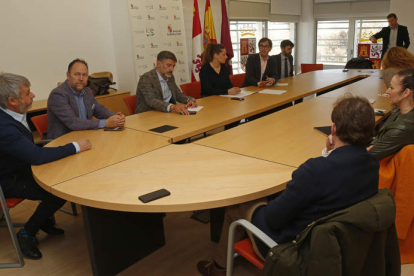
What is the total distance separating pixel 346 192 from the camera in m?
1.26

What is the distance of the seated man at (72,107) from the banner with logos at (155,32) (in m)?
2.59

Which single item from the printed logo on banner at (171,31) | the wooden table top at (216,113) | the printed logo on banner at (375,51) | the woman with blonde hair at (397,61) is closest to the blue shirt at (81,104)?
the wooden table top at (216,113)

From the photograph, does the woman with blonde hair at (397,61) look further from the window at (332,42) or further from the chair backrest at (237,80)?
the window at (332,42)

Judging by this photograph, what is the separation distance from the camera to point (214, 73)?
426 cm

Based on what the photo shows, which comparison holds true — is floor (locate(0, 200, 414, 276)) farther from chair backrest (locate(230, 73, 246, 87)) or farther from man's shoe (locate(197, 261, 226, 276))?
chair backrest (locate(230, 73, 246, 87))

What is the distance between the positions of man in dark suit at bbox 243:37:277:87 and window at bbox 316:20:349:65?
551 centimetres

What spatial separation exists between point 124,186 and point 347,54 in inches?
359

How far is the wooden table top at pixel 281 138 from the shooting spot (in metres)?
2.06

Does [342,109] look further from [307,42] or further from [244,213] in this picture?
A: [307,42]

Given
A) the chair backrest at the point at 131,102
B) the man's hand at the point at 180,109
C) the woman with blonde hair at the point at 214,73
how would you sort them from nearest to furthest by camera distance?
the man's hand at the point at 180,109
the chair backrest at the point at 131,102
the woman with blonde hair at the point at 214,73

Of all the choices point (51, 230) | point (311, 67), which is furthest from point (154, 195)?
point (311, 67)

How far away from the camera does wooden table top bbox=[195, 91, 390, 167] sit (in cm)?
206

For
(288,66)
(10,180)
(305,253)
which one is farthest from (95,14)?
(305,253)

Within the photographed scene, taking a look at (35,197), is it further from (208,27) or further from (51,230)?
(208,27)
